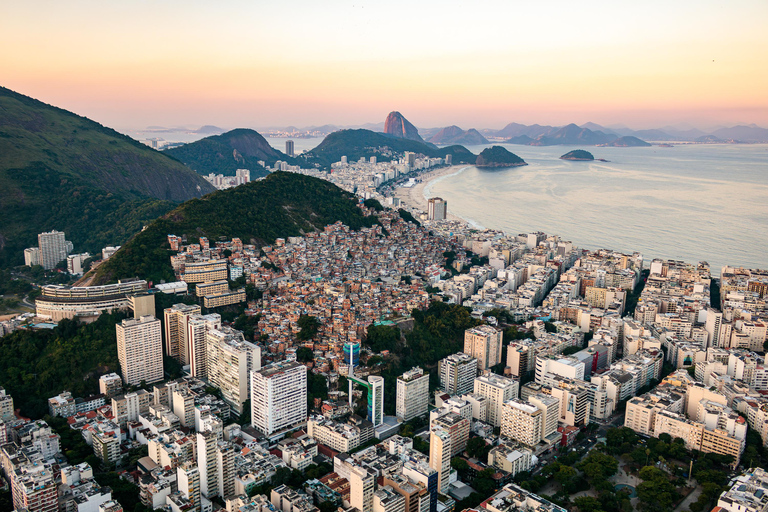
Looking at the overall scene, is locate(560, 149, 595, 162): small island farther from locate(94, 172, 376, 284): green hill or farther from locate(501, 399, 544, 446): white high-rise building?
locate(501, 399, 544, 446): white high-rise building

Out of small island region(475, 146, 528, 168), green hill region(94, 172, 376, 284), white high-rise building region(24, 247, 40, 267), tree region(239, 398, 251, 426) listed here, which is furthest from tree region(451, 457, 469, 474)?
small island region(475, 146, 528, 168)

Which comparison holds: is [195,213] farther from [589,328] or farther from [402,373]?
[589,328]

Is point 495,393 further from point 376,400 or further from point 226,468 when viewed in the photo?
point 226,468

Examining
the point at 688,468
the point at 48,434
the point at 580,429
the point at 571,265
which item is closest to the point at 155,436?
the point at 48,434

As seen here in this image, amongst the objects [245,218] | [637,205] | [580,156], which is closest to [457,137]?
[580,156]

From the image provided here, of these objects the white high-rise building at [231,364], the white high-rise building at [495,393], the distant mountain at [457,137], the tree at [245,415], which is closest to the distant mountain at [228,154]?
the white high-rise building at [231,364]

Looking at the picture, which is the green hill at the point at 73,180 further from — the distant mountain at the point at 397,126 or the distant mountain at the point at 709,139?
the distant mountain at the point at 709,139

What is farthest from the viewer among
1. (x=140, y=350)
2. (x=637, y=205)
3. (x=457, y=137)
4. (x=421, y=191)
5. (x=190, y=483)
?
(x=457, y=137)
